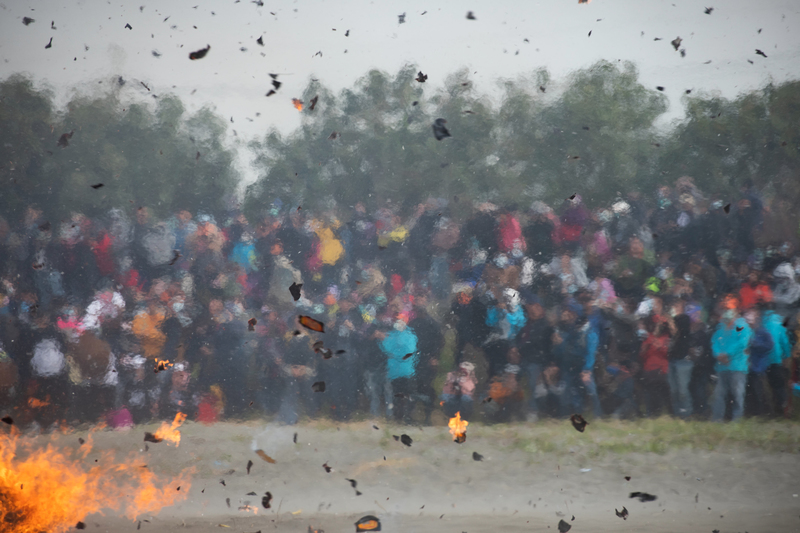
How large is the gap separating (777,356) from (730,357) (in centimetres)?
28

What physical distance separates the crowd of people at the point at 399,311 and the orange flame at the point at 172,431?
0.07m

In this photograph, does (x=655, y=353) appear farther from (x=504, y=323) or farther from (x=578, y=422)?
(x=504, y=323)

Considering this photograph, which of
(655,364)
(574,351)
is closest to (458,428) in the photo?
(574,351)

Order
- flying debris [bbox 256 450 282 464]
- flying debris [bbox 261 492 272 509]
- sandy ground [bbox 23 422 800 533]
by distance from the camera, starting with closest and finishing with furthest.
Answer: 1. sandy ground [bbox 23 422 800 533]
2. flying debris [bbox 261 492 272 509]
3. flying debris [bbox 256 450 282 464]

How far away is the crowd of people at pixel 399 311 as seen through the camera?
394cm

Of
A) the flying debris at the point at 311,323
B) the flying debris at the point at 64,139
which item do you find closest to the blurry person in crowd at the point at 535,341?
the flying debris at the point at 311,323

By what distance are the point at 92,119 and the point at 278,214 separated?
A: 4.50 ft

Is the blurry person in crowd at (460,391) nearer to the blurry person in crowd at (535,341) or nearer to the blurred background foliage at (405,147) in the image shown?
the blurry person in crowd at (535,341)

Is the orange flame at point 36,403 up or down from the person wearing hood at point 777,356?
down

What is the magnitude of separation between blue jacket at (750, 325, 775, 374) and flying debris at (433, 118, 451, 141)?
2437mm

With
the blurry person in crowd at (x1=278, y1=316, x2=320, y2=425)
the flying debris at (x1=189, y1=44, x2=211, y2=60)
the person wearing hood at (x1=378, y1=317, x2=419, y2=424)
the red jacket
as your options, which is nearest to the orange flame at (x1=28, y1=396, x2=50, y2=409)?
the blurry person in crowd at (x1=278, y1=316, x2=320, y2=425)

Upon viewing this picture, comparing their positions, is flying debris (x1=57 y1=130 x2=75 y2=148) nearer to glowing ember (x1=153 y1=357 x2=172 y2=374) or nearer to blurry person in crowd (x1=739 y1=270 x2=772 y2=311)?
glowing ember (x1=153 y1=357 x2=172 y2=374)

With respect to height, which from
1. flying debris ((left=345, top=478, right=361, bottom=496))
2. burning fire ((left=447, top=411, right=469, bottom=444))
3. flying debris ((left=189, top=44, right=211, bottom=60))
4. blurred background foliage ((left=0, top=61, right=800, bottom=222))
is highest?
flying debris ((left=189, top=44, right=211, bottom=60))

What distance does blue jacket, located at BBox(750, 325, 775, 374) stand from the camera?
12.7 ft
